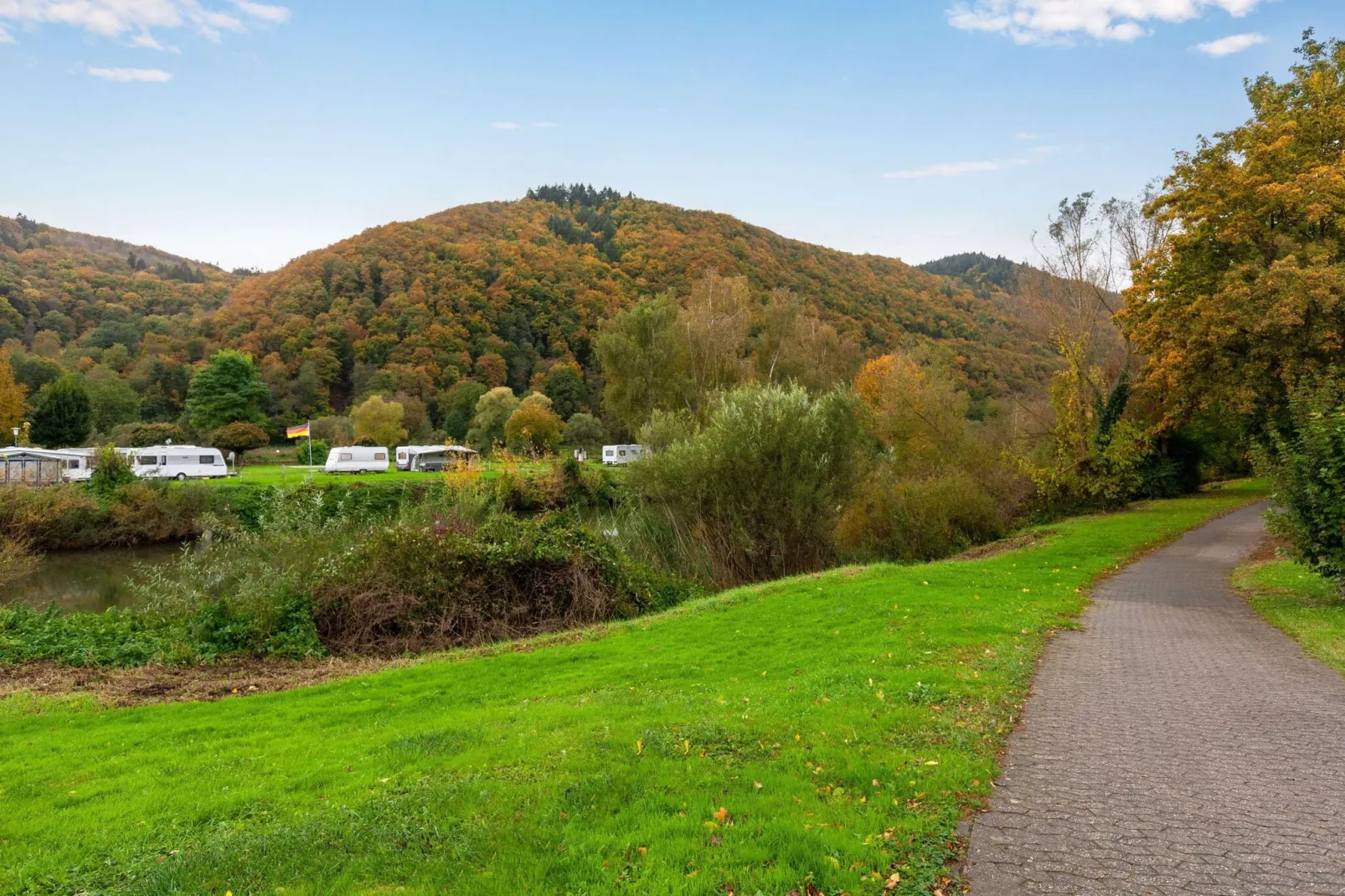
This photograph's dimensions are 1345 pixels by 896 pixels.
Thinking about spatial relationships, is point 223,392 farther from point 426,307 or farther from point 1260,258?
point 1260,258

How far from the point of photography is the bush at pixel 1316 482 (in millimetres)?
11219

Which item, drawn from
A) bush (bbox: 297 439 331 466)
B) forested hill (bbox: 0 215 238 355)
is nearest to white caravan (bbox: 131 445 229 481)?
bush (bbox: 297 439 331 466)

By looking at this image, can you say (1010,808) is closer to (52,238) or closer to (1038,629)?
(1038,629)

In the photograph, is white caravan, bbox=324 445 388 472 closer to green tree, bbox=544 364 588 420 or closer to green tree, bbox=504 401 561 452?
green tree, bbox=504 401 561 452

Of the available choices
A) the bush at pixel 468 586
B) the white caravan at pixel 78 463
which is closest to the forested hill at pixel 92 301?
the white caravan at pixel 78 463

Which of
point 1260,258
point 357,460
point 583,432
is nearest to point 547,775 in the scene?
point 1260,258

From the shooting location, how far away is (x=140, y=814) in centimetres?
499

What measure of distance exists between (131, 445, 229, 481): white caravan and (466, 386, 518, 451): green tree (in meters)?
22.3

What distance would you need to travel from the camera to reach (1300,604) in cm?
1227

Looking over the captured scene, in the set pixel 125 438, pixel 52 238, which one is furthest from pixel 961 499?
pixel 52 238

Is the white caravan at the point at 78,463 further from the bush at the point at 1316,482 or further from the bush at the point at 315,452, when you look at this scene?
the bush at the point at 1316,482

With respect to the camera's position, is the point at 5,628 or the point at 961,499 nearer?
the point at 5,628

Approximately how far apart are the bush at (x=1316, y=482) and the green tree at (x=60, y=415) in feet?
237

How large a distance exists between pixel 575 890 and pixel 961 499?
74.5 feet
